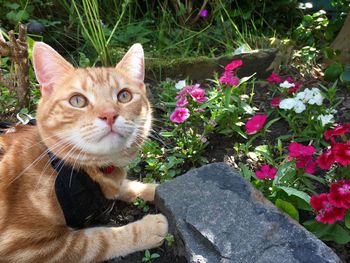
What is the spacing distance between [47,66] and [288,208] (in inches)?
49.4

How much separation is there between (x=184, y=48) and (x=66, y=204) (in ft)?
8.75

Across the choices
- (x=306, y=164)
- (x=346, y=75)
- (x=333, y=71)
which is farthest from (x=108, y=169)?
(x=333, y=71)

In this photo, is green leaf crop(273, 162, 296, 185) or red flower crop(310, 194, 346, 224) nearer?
red flower crop(310, 194, 346, 224)

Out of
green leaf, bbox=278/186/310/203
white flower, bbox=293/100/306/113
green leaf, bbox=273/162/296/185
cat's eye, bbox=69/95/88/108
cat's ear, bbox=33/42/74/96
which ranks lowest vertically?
green leaf, bbox=273/162/296/185

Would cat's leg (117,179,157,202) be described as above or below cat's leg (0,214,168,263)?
below

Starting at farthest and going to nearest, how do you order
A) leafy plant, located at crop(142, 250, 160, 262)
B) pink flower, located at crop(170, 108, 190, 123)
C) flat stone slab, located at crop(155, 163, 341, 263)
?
pink flower, located at crop(170, 108, 190, 123) < leafy plant, located at crop(142, 250, 160, 262) < flat stone slab, located at crop(155, 163, 341, 263)

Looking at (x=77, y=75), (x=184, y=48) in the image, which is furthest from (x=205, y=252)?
(x=184, y=48)

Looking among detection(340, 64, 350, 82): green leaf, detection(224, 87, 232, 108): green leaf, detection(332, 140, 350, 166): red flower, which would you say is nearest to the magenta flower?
detection(340, 64, 350, 82): green leaf

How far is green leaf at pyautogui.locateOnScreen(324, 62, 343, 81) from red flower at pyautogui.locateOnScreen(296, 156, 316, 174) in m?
1.40

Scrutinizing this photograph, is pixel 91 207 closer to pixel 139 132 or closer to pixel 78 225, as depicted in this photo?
pixel 78 225

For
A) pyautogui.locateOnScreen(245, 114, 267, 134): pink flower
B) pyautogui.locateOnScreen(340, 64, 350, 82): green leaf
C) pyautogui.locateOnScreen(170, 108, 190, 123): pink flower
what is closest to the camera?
pyautogui.locateOnScreen(245, 114, 267, 134): pink flower

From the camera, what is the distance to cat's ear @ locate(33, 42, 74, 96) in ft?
6.30

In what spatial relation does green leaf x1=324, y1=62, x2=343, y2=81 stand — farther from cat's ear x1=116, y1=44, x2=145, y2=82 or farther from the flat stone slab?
cat's ear x1=116, y1=44, x2=145, y2=82

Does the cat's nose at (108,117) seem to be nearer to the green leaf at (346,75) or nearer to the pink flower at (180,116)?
the pink flower at (180,116)
